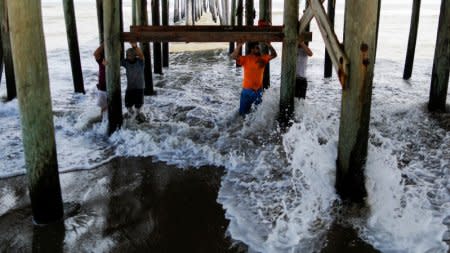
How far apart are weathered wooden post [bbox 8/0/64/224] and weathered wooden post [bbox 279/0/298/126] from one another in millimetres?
3287

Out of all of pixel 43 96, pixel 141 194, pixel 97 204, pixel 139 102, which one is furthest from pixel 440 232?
pixel 139 102

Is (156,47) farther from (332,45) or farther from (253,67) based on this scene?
(332,45)

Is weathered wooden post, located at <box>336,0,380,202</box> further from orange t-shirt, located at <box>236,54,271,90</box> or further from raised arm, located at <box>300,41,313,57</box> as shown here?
raised arm, located at <box>300,41,313,57</box>

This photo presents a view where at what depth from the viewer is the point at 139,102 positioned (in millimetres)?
6848

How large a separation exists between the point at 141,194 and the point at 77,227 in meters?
0.80

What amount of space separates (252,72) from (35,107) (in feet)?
11.7

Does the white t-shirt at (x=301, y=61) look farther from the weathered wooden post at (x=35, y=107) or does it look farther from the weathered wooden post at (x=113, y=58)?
the weathered wooden post at (x=35, y=107)

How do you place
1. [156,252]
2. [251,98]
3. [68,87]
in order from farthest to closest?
1. [68,87]
2. [251,98]
3. [156,252]

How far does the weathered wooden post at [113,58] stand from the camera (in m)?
5.62

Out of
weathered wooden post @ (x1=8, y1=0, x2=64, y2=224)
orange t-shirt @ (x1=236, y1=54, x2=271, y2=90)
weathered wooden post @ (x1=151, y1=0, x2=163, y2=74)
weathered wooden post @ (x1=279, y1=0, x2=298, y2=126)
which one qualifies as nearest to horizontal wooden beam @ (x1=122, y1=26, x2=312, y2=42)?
weathered wooden post @ (x1=279, y1=0, x2=298, y2=126)

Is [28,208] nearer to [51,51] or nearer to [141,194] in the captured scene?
[141,194]

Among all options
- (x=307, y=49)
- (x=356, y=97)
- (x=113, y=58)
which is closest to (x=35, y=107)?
(x=113, y=58)

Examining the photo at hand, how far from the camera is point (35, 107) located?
11.5ft

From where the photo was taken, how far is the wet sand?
3506 millimetres
